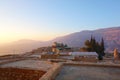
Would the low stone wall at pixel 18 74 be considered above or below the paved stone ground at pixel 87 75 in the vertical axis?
below

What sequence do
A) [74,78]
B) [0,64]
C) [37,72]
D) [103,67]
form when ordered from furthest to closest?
[0,64] < [37,72] < [103,67] < [74,78]

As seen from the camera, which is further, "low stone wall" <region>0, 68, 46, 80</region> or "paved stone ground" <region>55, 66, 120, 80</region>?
"low stone wall" <region>0, 68, 46, 80</region>

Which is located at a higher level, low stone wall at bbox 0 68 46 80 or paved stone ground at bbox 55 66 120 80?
paved stone ground at bbox 55 66 120 80

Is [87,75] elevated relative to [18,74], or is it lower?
elevated

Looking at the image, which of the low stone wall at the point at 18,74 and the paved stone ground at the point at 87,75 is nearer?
the paved stone ground at the point at 87,75

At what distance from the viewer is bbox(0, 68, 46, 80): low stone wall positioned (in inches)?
422

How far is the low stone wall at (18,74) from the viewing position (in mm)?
10709

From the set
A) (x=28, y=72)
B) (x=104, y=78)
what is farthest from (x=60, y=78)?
(x=28, y=72)

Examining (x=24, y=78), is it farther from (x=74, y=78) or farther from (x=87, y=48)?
(x=87, y=48)

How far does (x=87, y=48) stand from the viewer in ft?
147

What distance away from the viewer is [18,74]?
11.3 m

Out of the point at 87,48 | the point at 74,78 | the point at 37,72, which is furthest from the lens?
the point at 87,48

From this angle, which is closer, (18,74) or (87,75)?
(87,75)

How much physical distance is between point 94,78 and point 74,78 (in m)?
0.83
